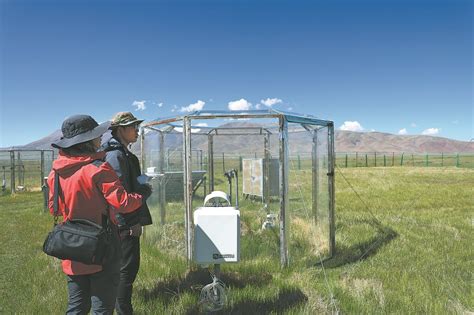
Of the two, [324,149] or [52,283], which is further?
[324,149]

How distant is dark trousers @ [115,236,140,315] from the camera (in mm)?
3834

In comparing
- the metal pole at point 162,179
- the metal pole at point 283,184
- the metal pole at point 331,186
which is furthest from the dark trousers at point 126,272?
the metal pole at point 331,186

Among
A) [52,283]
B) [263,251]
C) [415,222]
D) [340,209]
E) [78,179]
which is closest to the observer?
[78,179]

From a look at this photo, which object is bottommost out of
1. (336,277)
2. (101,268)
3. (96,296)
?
(336,277)

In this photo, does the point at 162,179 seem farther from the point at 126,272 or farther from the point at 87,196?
the point at 87,196

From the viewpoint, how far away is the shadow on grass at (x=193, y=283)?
493cm

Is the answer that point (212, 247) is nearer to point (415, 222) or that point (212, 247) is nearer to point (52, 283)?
point (52, 283)

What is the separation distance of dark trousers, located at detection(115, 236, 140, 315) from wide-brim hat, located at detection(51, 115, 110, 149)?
1.36 metres

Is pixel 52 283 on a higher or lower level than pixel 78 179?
lower

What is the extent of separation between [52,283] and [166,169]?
130 inches

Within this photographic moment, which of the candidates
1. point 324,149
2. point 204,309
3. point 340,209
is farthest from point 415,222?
point 204,309

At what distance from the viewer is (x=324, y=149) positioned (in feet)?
24.2

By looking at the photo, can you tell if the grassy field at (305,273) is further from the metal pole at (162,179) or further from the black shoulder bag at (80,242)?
the black shoulder bag at (80,242)

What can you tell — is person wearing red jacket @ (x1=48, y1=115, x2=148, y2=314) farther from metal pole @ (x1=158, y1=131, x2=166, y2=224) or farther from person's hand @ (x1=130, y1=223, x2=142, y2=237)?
metal pole @ (x1=158, y1=131, x2=166, y2=224)
